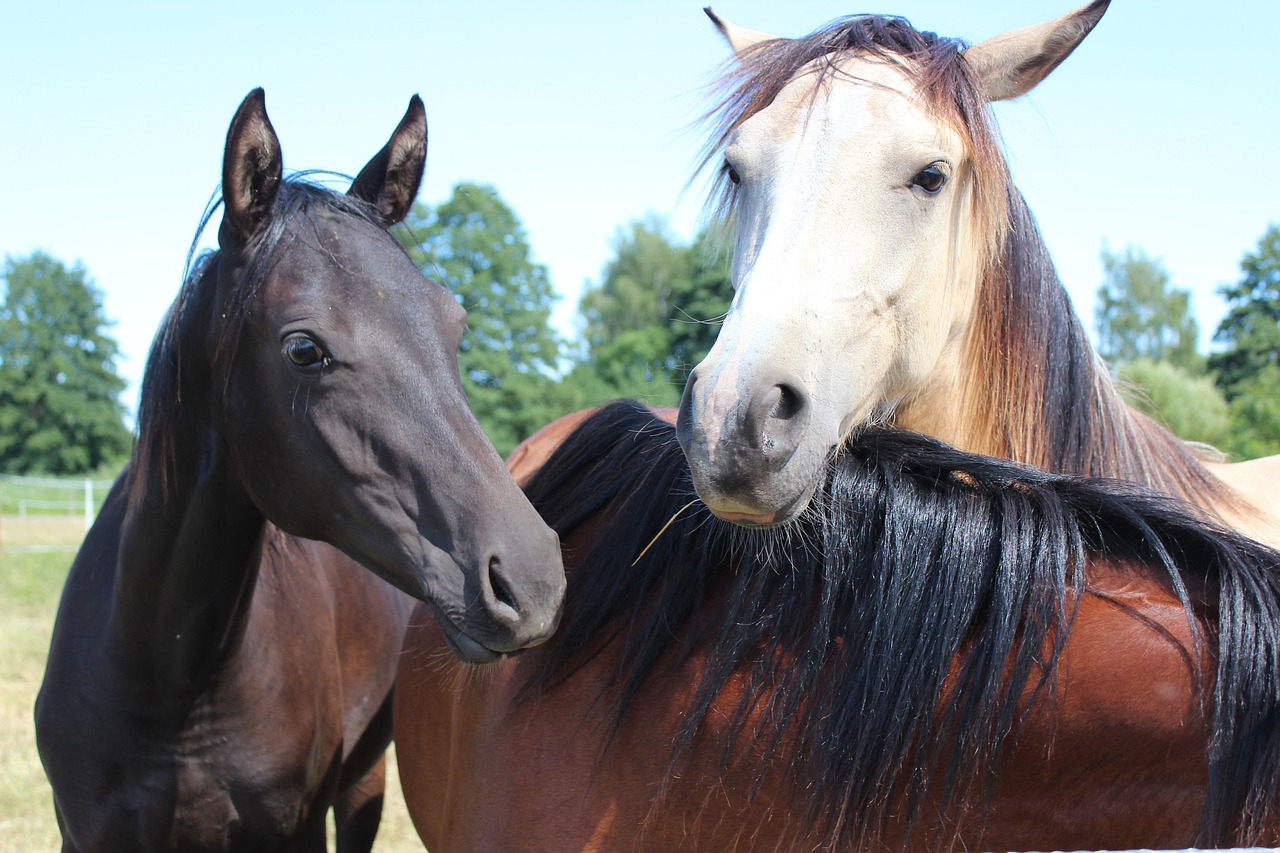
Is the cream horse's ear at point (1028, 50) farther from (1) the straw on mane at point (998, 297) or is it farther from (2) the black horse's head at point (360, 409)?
(2) the black horse's head at point (360, 409)

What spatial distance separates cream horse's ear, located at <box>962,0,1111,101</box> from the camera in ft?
7.31

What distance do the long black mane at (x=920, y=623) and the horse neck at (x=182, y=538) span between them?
1.33m

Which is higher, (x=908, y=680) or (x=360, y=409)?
(x=360, y=409)

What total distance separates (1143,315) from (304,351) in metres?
51.2

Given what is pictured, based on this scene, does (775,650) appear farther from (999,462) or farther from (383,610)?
(383,610)

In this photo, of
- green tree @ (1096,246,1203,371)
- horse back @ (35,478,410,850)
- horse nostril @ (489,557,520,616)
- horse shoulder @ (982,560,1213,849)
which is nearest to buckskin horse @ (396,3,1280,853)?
horse shoulder @ (982,560,1213,849)

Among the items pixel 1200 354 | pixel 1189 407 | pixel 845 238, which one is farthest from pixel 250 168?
pixel 1200 354

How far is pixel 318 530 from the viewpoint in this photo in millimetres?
2189

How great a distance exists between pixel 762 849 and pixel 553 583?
2.02 ft

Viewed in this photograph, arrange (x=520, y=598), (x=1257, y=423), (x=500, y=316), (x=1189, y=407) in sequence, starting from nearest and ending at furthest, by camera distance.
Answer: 1. (x=520, y=598)
2. (x=1257, y=423)
3. (x=1189, y=407)
4. (x=500, y=316)

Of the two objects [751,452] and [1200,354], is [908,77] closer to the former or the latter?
[751,452]

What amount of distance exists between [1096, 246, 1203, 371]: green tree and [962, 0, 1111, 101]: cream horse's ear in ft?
157

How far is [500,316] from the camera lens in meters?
30.4

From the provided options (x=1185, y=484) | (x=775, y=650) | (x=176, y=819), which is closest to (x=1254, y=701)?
(x=775, y=650)
